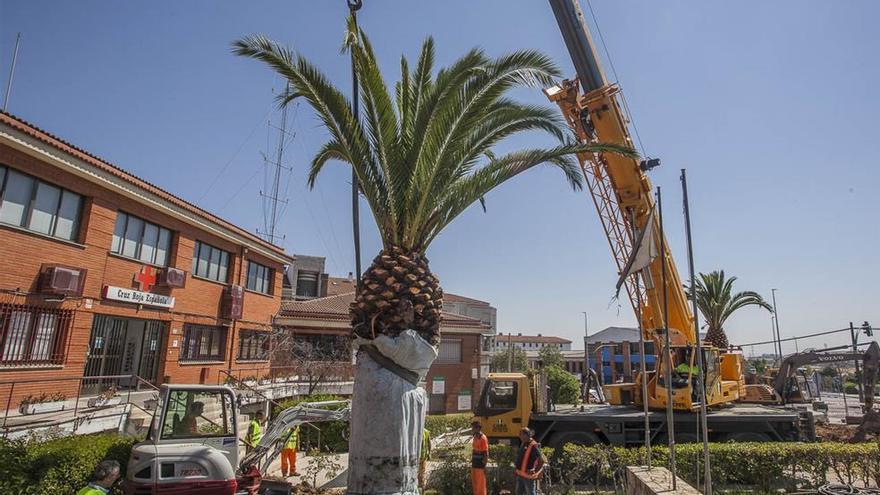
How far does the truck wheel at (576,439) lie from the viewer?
13.3 meters

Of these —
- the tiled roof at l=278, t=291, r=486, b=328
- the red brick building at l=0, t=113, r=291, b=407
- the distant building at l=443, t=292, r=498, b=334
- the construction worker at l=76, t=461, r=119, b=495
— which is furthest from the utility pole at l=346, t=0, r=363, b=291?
the distant building at l=443, t=292, r=498, b=334

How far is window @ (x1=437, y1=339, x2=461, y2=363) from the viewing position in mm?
35188

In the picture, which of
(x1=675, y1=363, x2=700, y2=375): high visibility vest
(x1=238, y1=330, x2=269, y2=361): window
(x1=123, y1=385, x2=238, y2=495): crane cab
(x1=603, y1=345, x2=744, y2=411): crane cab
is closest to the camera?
(x1=123, y1=385, x2=238, y2=495): crane cab

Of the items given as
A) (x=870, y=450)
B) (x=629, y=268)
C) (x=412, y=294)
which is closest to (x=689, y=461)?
(x=870, y=450)

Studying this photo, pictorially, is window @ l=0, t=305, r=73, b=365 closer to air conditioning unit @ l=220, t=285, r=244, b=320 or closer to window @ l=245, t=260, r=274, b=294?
air conditioning unit @ l=220, t=285, r=244, b=320

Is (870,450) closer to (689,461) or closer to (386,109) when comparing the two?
(689,461)

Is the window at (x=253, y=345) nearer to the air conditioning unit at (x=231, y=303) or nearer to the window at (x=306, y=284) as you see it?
the air conditioning unit at (x=231, y=303)

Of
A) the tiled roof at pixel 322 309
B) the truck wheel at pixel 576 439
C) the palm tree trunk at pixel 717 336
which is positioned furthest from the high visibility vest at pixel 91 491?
the palm tree trunk at pixel 717 336

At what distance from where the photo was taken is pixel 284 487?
32.1 ft

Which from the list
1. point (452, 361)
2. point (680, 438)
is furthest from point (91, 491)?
point (452, 361)

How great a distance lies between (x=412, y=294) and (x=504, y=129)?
3.57 m

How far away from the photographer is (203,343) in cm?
1966

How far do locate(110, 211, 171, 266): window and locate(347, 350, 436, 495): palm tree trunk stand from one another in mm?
11939

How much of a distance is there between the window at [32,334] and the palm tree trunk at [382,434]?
9.89 meters
